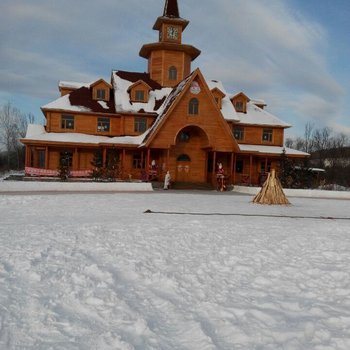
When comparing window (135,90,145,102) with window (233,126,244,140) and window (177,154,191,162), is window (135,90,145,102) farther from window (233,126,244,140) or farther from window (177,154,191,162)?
window (233,126,244,140)

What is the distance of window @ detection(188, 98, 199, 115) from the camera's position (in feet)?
87.6

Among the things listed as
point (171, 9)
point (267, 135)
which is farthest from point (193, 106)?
point (171, 9)

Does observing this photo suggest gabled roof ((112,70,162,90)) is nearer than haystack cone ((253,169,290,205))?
No

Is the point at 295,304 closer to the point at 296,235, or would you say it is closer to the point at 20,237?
the point at 296,235

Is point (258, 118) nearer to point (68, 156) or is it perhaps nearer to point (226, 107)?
point (226, 107)

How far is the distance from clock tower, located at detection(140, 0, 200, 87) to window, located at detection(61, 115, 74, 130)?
865 cm

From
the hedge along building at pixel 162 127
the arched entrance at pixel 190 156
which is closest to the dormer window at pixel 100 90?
the hedge along building at pixel 162 127

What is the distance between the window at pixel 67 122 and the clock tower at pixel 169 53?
28.4 ft

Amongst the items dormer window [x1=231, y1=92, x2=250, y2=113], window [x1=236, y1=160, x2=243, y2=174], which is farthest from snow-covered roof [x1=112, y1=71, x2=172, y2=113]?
window [x1=236, y1=160, x2=243, y2=174]

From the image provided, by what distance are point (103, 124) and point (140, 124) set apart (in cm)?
300

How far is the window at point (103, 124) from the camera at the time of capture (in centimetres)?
2956

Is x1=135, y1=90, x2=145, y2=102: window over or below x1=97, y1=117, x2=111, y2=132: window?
over

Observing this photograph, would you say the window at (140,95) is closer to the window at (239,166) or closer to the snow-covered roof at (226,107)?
the snow-covered roof at (226,107)

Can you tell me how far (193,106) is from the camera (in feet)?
87.8
